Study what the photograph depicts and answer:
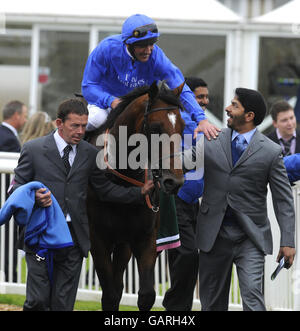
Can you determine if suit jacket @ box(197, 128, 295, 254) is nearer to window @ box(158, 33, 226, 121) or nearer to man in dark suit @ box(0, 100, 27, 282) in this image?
man in dark suit @ box(0, 100, 27, 282)

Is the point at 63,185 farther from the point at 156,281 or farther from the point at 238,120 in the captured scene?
the point at 156,281

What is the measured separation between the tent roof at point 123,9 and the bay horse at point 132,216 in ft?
24.1

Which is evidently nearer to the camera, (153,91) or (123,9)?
(153,91)

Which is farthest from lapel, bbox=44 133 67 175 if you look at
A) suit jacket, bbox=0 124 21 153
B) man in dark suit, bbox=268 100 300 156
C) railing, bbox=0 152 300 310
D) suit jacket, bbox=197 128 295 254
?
man in dark suit, bbox=268 100 300 156

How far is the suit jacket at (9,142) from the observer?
326 inches

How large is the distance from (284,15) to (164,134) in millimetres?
8416

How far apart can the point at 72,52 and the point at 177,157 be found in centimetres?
884

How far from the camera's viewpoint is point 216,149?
5605mm

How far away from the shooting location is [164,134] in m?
5.28

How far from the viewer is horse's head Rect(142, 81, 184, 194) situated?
203 inches

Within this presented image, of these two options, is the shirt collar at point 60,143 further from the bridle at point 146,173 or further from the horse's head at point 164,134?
the horse's head at point 164,134

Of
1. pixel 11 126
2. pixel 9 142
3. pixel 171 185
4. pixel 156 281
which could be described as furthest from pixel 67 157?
pixel 11 126

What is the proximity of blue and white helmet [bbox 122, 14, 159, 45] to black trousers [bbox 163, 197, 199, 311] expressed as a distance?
1.40 m
